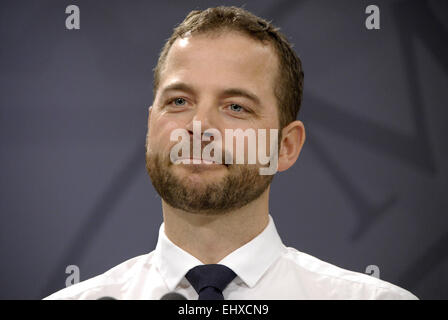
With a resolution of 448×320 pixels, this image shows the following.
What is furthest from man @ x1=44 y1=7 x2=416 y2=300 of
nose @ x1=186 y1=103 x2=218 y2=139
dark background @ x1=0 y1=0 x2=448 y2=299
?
dark background @ x1=0 y1=0 x2=448 y2=299

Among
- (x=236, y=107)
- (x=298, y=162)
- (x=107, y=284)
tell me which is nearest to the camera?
(x=236, y=107)

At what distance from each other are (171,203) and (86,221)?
2.32 feet

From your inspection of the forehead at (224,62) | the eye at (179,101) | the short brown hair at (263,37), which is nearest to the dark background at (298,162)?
the short brown hair at (263,37)

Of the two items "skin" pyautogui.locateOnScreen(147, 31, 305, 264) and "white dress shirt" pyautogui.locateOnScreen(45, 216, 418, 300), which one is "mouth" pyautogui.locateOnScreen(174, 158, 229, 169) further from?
"white dress shirt" pyautogui.locateOnScreen(45, 216, 418, 300)

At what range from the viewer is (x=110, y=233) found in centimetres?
186

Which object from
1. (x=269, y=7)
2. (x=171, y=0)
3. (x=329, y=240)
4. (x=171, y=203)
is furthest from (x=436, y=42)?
(x=171, y=203)

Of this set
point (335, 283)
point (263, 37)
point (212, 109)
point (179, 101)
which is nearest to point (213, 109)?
point (212, 109)

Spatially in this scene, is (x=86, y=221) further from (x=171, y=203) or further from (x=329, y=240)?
(x=329, y=240)

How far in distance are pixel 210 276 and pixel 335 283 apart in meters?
0.33

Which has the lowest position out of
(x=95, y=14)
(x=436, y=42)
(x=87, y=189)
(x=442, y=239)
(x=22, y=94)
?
(x=442, y=239)

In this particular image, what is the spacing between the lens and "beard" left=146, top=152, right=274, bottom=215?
1.20m

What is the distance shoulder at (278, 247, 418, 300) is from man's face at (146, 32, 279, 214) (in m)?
0.24

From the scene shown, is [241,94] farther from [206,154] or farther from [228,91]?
[206,154]

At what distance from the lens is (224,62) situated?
126cm
